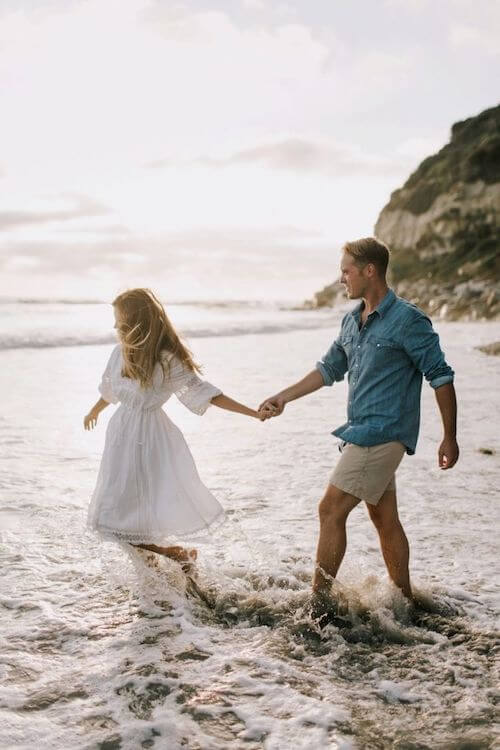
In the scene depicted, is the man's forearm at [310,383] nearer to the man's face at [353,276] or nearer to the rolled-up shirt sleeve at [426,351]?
the man's face at [353,276]

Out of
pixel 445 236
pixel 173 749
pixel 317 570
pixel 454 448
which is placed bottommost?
pixel 173 749

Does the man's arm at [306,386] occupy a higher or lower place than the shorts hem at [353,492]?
higher

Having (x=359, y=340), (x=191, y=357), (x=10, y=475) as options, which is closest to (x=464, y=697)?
(x=359, y=340)

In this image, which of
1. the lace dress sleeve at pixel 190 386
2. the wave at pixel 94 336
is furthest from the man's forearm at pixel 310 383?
the wave at pixel 94 336

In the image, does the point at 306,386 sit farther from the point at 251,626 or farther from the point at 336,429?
the point at 251,626

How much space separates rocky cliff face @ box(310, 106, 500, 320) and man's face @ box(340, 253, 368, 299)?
1861 inches

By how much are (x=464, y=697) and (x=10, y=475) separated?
5.42 m

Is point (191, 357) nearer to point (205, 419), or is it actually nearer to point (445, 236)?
point (205, 419)

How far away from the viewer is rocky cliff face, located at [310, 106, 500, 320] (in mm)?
61938

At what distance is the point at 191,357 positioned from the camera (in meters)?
4.77

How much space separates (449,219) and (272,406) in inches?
2844

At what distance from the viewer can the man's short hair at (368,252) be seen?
161 inches

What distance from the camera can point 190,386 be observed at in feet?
15.8

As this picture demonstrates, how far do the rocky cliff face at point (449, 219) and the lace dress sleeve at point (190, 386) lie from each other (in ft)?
154
